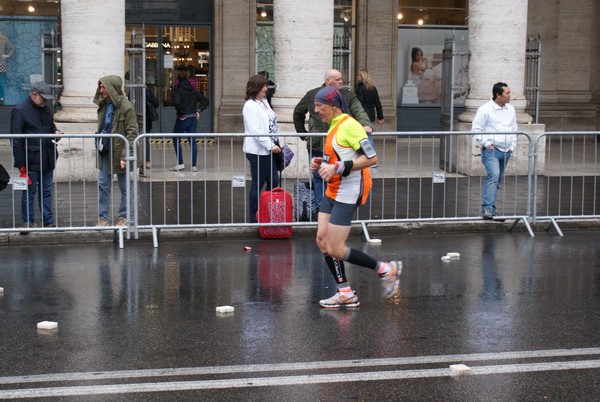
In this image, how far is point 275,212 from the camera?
12.1m

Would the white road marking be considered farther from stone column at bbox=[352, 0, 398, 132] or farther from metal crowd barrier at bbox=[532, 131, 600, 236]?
stone column at bbox=[352, 0, 398, 132]

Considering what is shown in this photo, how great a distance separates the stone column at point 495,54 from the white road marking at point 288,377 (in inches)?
Answer: 426

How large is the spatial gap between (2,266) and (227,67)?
14.1m

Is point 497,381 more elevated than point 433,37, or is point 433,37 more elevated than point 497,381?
point 433,37

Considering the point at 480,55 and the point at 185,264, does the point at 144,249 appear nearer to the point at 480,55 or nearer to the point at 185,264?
the point at 185,264

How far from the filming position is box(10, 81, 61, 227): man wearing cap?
12.0 meters

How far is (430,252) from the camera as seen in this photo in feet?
37.4

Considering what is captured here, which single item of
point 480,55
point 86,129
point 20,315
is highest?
point 480,55

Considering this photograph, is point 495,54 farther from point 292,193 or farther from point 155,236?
point 155,236

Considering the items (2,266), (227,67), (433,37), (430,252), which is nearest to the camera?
(2,266)

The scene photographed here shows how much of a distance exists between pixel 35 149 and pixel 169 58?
12.4 metres

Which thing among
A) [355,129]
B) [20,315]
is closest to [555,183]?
[355,129]

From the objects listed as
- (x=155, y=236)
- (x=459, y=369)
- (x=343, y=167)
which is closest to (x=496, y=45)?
(x=155, y=236)

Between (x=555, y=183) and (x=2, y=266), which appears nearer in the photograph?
(x=2, y=266)
